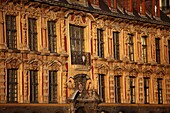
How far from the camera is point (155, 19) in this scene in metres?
53.8

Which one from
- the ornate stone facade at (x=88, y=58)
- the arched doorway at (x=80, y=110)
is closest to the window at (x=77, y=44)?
the ornate stone facade at (x=88, y=58)

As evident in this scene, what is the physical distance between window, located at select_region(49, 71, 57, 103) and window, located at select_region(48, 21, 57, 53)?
62.9 inches

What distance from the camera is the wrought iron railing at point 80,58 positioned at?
44.6m

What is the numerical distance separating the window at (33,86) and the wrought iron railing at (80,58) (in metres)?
3.58

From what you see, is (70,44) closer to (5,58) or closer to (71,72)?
(71,72)

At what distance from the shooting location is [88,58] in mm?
45688

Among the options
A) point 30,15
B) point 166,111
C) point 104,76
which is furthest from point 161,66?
point 30,15

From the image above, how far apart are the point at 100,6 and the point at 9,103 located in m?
12.7

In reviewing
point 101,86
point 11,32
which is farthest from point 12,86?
point 101,86

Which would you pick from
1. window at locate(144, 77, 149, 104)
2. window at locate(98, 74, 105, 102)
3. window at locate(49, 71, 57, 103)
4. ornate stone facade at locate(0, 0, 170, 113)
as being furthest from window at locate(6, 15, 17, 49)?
window at locate(144, 77, 149, 104)

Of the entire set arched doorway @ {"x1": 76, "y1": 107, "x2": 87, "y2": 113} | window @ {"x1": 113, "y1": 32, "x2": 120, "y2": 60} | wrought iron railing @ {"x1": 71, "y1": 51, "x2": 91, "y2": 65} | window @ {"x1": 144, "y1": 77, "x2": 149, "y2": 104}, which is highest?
window @ {"x1": 113, "y1": 32, "x2": 120, "y2": 60}

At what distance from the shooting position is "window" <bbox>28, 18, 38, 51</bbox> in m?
41.8

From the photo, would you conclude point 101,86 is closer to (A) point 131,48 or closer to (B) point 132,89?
(B) point 132,89

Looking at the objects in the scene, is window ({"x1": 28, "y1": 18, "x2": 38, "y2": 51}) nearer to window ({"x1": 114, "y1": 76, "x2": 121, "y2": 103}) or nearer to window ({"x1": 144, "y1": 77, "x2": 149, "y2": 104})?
window ({"x1": 114, "y1": 76, "x2": 121, "y2": 103})
